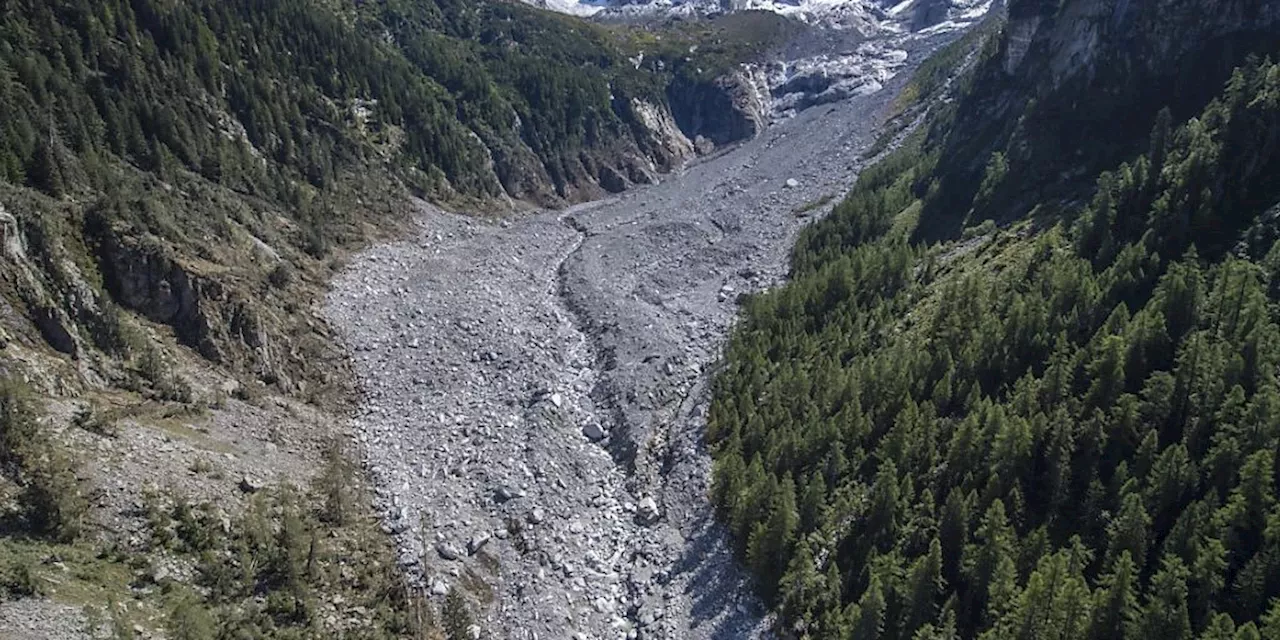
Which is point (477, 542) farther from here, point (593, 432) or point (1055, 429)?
point (1055, 429)

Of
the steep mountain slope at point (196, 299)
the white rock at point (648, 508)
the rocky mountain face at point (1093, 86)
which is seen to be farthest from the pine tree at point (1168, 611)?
the rocky mountain face at point (1093, 86)

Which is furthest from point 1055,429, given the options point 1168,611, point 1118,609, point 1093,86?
point 1093,86

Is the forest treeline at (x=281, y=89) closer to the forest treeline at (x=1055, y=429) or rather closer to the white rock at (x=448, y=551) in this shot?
the white rock at (x=448, y=551)

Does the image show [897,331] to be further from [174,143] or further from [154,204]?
[174,143]

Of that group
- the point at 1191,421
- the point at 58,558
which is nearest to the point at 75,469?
the point at 58,558

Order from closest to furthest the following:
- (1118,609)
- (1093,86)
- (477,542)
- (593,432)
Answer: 1. (1118,609)
2. (477,542)
3. (593,432)
4. (1093,86)
